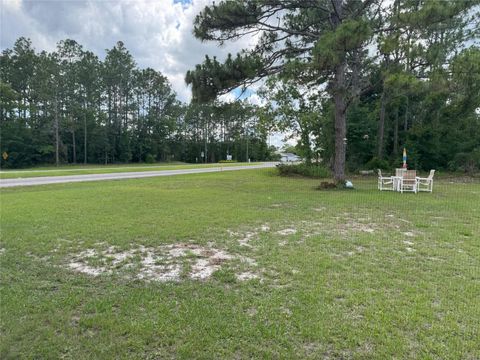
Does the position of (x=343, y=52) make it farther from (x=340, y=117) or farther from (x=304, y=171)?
(x=304, y=171)

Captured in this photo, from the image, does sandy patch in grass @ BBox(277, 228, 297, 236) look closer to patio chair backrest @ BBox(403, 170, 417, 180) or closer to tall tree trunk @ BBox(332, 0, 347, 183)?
tall tree trunk @ BBox(332, 0, 347, 183)

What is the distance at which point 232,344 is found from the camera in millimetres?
2158

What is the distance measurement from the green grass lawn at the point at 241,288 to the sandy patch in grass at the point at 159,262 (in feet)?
0.08

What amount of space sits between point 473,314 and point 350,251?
1676mm

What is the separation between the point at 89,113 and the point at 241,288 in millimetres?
40977

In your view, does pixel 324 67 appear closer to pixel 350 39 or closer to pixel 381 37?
pixel 350 39

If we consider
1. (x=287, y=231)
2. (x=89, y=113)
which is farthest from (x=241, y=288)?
(x=89, y=113)

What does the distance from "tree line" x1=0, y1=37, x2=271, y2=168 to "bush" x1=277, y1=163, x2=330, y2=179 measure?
10.9 feet

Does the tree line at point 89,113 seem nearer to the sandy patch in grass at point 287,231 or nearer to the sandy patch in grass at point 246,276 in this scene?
the sandy patch in grass at point 287,231

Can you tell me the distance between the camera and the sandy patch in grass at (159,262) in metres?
3.41

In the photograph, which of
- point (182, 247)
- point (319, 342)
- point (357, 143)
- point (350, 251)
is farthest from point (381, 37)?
point (357, 143)

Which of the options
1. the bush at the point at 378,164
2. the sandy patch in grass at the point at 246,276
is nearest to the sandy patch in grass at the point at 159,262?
the sandy patch in grass at the point at 246,276

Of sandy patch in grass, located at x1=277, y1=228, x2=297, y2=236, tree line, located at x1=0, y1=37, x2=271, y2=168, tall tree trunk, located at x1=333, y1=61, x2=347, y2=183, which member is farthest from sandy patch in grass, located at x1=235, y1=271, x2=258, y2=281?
tree line, located at x1=0, y1=37, x2=271, y2=168

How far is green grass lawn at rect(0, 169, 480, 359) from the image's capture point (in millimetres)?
2164
